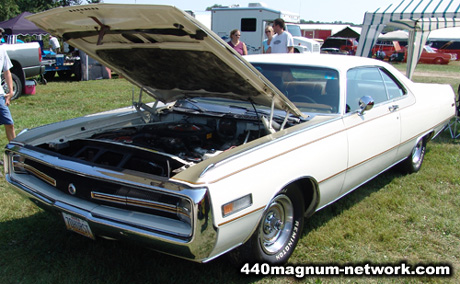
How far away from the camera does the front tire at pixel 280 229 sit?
2.74 m

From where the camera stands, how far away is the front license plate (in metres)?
2.58

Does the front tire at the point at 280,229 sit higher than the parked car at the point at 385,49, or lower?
higher

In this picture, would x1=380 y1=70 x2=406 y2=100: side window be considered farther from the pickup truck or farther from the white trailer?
the white trailer

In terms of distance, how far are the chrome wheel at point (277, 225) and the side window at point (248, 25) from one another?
51.9 feet

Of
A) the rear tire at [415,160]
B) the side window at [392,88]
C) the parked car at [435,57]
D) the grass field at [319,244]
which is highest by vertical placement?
the side window at [392,88]

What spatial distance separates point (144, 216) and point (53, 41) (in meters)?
16.5

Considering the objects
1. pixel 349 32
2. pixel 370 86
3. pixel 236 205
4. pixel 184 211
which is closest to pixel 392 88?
pixel 370 86

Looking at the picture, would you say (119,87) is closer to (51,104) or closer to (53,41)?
(51,104)

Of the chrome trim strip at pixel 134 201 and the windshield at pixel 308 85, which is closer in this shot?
the chrome trim strip at pixel 134 201

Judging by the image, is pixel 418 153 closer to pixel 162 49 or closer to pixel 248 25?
pixel 162 49

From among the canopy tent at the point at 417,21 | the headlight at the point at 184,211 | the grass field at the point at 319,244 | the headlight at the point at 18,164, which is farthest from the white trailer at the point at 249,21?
the headlight at the point at 184,211

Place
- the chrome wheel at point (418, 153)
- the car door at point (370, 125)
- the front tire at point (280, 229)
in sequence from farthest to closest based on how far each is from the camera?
1. the chrome wheel at point (418, 153)
2. the car door at point (370, 125)
3. the front tire at point (280, 229)

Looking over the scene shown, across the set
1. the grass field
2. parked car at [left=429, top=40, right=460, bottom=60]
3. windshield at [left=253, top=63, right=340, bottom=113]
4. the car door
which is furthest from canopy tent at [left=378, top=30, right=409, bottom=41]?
windshield at [left=253, top=63, right=340, bottom=113]

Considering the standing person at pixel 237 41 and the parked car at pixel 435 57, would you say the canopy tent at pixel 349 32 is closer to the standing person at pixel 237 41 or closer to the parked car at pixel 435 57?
the parked car at pixel 435 57
